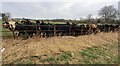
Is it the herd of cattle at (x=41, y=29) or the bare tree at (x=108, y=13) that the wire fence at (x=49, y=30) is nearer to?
the herd of cattle at (x=41, y=29)

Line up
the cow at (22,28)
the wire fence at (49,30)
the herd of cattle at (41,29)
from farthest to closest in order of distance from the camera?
the herd of cattle at (41,29) → the wire fence at (49,30) → the cow at (22,28)

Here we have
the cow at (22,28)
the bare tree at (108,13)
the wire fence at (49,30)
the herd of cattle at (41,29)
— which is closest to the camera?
the cow at (22,28)

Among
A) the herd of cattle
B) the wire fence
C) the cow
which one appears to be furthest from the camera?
the herd of cattle

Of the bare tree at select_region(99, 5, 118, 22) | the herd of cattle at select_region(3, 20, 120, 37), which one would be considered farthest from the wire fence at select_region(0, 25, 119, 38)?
the bare tree at select_region(99, 5, 118, 22)

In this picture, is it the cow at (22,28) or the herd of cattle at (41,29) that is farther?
the herd of cattle at (41,29)

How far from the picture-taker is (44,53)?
408 inches

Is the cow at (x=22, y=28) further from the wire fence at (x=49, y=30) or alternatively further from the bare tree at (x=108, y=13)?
the bare tree at (x=108, y=13)

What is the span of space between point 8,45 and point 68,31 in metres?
8.71

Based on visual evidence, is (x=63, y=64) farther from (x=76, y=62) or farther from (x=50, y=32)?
(x=50, y=32)

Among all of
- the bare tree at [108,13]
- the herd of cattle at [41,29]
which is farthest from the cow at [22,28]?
the bare tree at [108,13]

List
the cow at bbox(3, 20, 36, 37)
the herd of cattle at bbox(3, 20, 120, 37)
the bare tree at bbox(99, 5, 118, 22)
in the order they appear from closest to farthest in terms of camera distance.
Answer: the cow at bbox(3, 20, 36, 37), the herd of cattle at bbox(3, 20, 120, 37), the bare tree at bbox(99, 5, 118, 22)

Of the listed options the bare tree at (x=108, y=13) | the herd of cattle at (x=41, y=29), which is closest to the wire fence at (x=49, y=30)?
the herd of cattle at (x=41, y=29)

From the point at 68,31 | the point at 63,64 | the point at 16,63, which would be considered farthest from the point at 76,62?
the point at 68,31

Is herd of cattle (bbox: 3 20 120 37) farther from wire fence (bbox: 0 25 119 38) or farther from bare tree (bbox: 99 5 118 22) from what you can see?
bare tree (bbox: 99 5 118 22)
